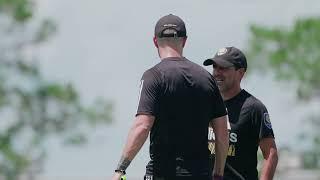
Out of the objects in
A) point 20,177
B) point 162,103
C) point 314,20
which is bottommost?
point 20,177

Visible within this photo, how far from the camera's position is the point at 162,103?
10664 millimetres

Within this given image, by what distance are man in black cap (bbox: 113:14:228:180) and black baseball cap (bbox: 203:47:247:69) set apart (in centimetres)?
134

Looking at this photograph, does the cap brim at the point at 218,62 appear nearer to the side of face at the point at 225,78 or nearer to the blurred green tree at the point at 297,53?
the side of face at the point at 225,78

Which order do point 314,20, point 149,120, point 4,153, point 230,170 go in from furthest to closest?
point 314,20, point 4,153, point 230,170, point 149,120

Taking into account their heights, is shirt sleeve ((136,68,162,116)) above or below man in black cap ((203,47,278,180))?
above

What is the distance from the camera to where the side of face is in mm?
12273

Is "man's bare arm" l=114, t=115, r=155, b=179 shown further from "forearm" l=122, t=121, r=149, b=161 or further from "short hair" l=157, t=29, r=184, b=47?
"short hair" l=157, t=29, r=184, b=47

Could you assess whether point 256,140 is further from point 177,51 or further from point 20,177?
point 20,177

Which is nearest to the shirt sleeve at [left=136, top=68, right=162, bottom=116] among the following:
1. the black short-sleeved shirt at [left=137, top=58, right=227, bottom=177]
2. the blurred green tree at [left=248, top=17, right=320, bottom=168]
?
the black short-sleeved shirt at [left=137, top=58, right=227, bottom=177]

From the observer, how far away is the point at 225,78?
12.3 metres

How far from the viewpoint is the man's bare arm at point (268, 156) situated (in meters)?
12.3

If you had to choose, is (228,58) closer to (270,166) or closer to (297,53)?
(270,166)

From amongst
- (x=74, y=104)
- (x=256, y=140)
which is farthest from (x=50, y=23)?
(x=256, y=140)

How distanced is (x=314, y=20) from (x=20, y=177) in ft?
48.8
